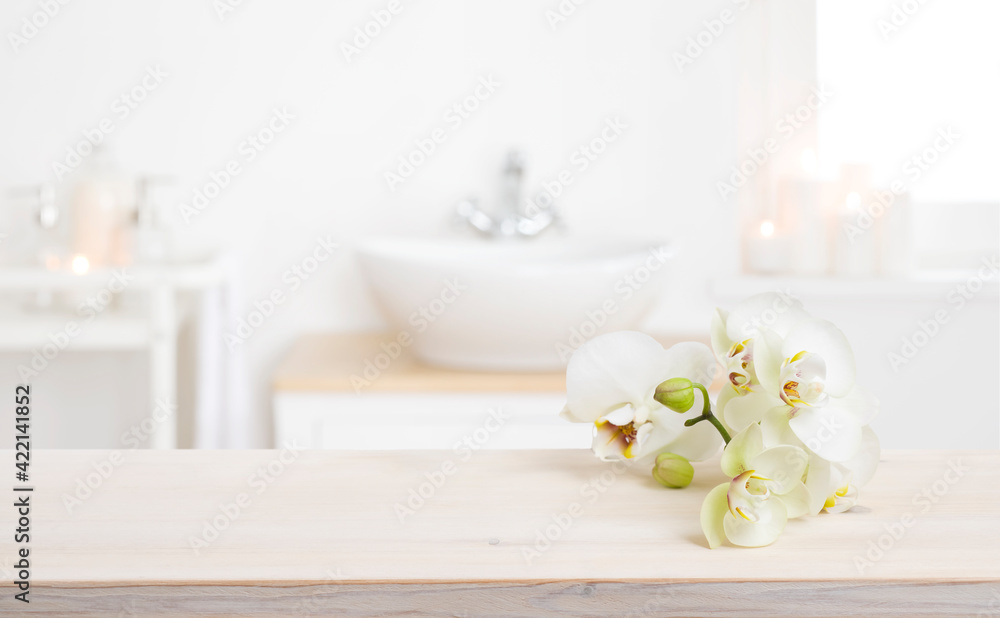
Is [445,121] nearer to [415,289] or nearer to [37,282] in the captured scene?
[415,289]

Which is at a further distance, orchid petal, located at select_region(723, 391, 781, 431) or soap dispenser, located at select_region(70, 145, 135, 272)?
soap dispenser, located at select_region(70, 145, 135, 272)

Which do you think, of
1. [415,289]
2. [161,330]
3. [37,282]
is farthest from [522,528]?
[37,282]

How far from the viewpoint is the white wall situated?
1.79 m

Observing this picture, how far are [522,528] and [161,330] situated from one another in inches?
47.4

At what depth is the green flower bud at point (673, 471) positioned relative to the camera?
1.48ft

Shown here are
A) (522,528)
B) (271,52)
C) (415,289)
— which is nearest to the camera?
(522,528)

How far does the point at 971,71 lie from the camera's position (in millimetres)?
1849
